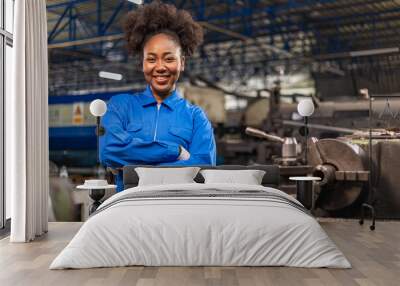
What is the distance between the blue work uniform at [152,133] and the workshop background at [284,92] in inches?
22.3

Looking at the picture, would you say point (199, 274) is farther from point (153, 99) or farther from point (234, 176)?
point (153, 99)

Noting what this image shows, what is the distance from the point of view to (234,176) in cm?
488

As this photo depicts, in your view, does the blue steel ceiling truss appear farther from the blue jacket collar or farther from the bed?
the bed

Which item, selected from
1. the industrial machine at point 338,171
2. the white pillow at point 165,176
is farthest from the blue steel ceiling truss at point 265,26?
the industrial machine at point 338,171

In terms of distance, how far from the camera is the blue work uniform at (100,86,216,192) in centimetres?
523

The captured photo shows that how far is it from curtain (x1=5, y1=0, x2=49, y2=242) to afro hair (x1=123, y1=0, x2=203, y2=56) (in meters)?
0.95

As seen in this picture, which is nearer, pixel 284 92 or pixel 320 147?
pixel 320 147

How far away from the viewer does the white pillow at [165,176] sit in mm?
4848

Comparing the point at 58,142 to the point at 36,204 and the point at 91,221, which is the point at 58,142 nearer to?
the point at 36,204

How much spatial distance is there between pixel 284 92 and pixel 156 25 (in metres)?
7.29

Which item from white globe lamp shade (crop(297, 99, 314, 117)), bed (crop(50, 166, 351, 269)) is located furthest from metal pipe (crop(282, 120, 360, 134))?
bed (crop(50, 166, 351, 269))

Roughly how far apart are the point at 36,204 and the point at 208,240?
2.16 m

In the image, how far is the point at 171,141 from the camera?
207 inches

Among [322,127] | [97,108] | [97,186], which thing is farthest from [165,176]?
[322,127]
